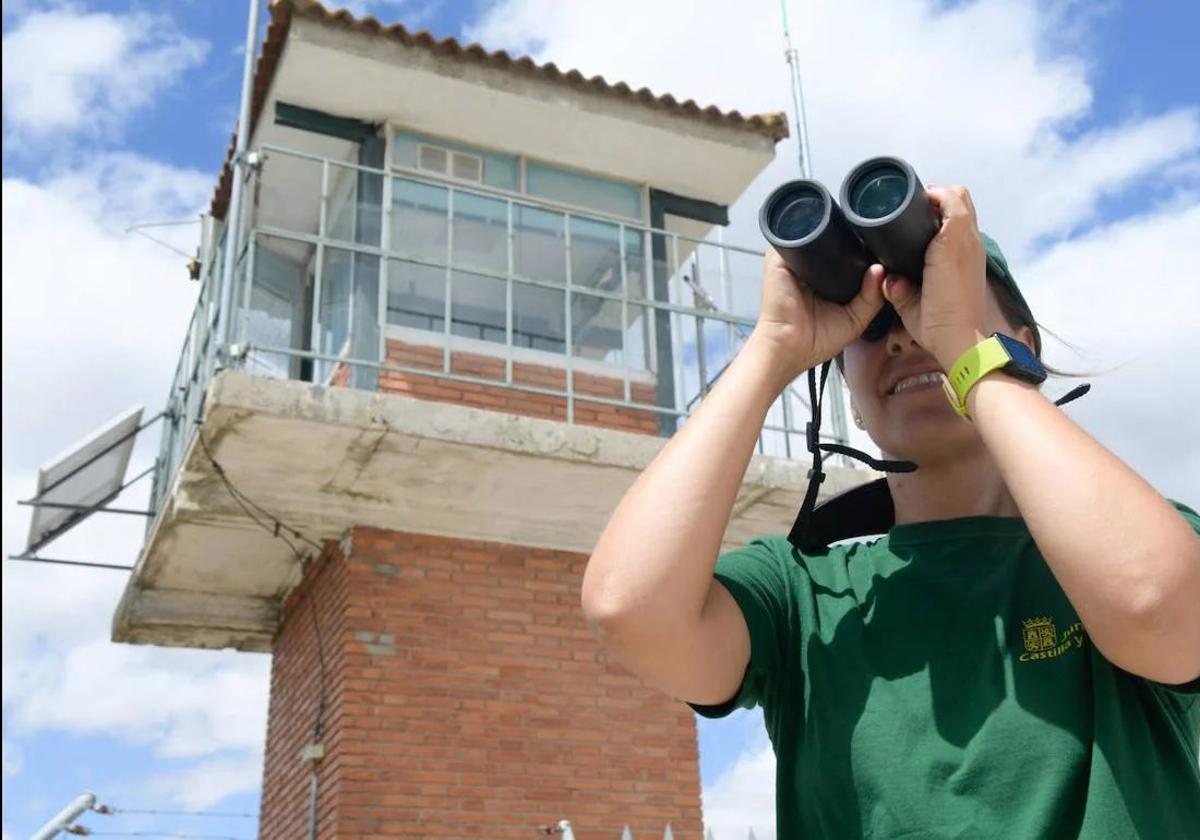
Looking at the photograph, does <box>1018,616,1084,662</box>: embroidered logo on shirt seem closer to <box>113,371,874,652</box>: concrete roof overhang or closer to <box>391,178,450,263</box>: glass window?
<box>113,371,874,652</box>: concrete roof overhang

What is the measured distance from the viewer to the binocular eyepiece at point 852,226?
50.9 inches

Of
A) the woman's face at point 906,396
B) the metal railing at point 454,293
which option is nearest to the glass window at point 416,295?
the metal railing at point 454,293

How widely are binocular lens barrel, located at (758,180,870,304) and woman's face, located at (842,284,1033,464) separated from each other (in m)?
0.10

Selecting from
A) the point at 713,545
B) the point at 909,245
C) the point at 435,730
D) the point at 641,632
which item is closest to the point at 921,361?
the point at 909,245

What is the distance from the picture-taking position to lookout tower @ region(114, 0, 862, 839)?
5754mm

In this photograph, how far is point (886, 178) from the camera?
1.35m

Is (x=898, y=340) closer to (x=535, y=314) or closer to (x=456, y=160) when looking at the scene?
(x=535, y=314)

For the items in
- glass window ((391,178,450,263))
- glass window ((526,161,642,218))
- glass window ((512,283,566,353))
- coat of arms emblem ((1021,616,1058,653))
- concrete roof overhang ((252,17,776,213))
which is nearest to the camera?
coat of arms emblem ((1021,616,1058,653))

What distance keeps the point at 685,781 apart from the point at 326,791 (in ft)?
5.97

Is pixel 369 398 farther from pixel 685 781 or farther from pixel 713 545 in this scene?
pixel 713 545

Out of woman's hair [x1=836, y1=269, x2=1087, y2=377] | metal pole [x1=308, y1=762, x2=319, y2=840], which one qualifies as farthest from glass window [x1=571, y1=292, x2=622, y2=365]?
woman's hair [x1=836, y1=269, x2=1087, y2=377]

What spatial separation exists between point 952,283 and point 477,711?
207 inches

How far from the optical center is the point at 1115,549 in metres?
1.08

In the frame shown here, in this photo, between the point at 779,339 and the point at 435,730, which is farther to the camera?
the point at 435,730
